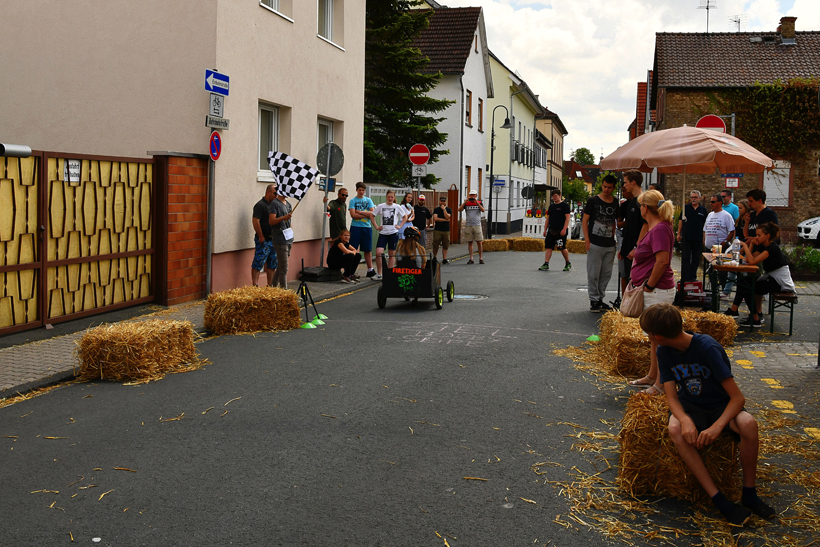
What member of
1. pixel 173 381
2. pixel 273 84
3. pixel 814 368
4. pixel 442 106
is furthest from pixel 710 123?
pixel 442 106

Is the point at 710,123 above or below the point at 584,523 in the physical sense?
above

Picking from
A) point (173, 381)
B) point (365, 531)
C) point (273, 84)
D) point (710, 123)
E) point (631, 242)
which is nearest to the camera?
point (365, 531)

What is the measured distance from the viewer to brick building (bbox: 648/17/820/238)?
1426 inches

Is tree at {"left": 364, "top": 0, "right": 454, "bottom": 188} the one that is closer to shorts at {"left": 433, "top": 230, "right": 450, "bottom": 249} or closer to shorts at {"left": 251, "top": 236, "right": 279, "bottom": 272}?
shorts at {"left": 433, "top": 230, "right": 450, "bottom": 249}

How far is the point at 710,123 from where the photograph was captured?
1409cm

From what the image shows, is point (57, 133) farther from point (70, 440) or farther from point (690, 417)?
point (690, 417)

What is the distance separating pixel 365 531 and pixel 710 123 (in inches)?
469

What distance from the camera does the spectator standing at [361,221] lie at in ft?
57.5

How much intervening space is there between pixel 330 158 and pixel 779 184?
2649 centimetres

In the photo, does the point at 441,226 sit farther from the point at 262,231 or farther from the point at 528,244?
the point at 528,244

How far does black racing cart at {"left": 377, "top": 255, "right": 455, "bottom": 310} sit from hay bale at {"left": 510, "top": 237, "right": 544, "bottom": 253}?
17.3m

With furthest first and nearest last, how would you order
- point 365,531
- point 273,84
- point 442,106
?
point 442,106, point 273,84, point 365,531

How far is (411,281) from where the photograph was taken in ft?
41.6

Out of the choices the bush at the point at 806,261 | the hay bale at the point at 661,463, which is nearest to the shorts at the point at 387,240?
the bush at the point at 806,261
